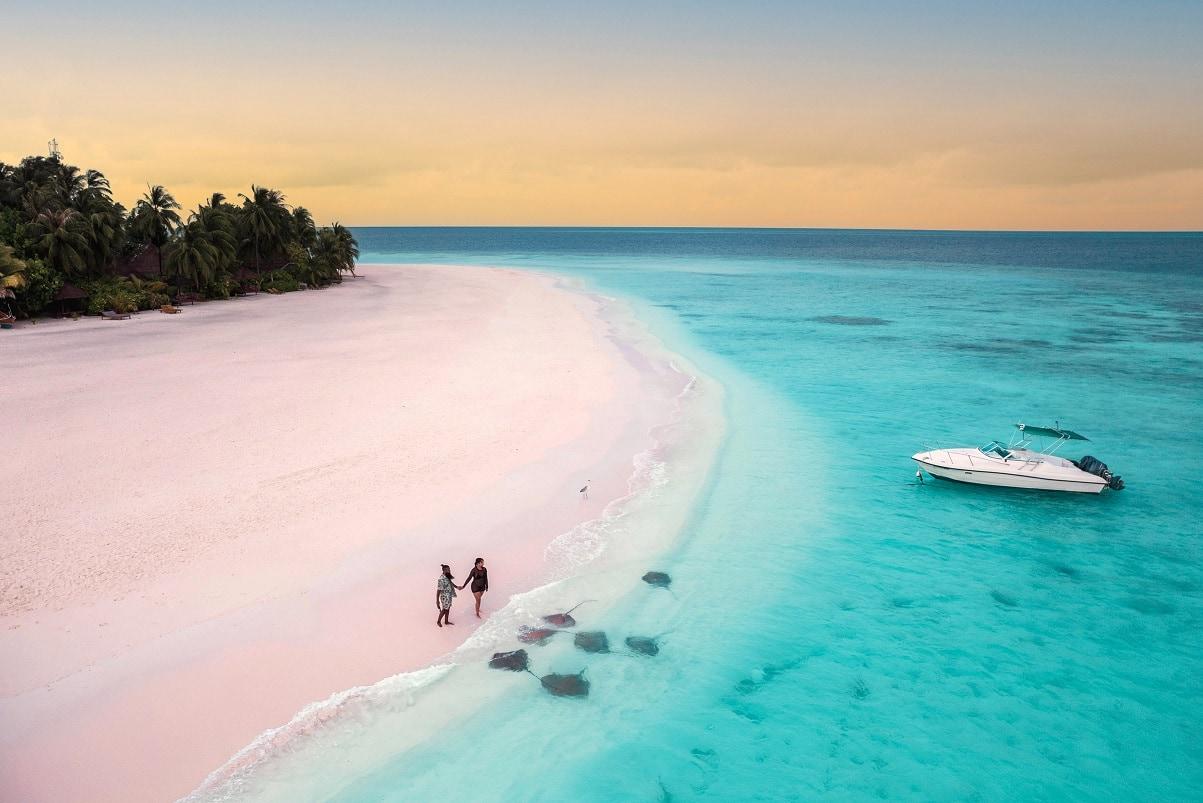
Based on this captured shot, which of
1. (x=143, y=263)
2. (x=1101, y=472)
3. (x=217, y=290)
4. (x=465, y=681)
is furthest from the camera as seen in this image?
(x=217, y=290)

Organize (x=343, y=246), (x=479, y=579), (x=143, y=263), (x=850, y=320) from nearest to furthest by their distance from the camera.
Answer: (x=479, y=579) < (x=143, y=263) < (x=850, y=320) < (x=343, y=246)

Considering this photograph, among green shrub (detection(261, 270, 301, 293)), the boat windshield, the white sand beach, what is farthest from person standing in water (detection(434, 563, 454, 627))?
green shrub (detection(261, 270, 301, 293))

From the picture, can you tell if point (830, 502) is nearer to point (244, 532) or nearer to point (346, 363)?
point (244, 532)

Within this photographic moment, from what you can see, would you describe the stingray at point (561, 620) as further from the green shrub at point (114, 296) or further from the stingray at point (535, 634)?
the green shrub at point (114, 296)

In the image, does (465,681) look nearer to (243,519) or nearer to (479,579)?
(479,579)

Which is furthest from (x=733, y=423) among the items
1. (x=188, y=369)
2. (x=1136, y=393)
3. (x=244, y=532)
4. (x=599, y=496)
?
(x=188, y=369)

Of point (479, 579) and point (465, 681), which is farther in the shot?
point (479, 579)

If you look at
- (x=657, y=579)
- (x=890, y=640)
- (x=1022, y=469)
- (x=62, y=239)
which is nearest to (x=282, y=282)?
(x=62, y=239)

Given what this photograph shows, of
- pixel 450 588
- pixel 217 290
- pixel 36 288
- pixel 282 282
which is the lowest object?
pixel 450 588

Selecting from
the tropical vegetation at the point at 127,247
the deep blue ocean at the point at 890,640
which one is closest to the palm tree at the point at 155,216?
the tropical vegetation at the point at 127,247
